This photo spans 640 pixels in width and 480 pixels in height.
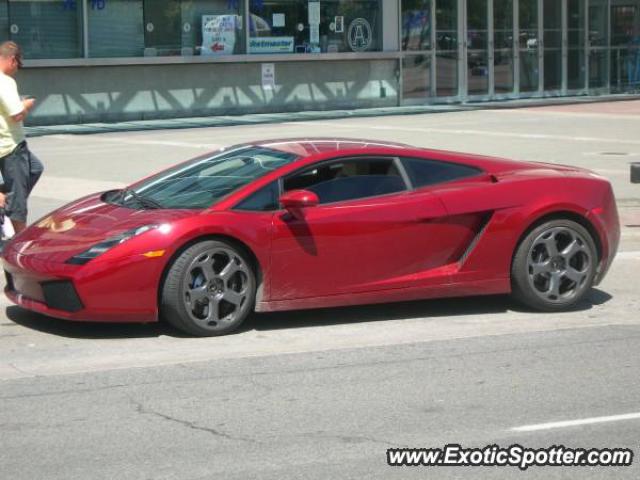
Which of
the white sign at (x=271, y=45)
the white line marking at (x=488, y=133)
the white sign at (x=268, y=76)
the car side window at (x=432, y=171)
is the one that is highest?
the white sign at (x=271, y=45)

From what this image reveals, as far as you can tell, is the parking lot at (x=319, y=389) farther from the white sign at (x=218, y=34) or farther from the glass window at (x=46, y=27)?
the white sign at (x=218, y=34)

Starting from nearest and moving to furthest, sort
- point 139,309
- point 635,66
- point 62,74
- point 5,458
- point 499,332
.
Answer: point 5,458 → point 139,309 → point 499,332 → point 62,74 → point 635,66

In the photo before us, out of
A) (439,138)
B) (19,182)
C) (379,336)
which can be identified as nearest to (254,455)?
(379,336)

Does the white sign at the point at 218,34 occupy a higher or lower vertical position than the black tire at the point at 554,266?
higher

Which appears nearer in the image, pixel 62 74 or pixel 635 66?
pixel 62 74

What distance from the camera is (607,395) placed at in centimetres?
636

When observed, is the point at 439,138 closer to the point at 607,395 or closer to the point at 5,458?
the point at 607,395

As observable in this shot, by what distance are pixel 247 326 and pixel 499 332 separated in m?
1.70

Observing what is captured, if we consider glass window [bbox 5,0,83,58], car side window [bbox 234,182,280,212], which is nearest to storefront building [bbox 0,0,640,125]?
glass window [bbox 5,0,83,58]

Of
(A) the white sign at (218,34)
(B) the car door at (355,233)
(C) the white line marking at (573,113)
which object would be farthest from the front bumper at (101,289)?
(A) the white sign at (218,34)

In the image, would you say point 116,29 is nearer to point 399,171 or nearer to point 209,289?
point 399,171

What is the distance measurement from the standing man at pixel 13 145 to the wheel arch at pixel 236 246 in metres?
3.23

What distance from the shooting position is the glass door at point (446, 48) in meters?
35.3

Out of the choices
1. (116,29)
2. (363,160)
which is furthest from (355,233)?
(116,29)
